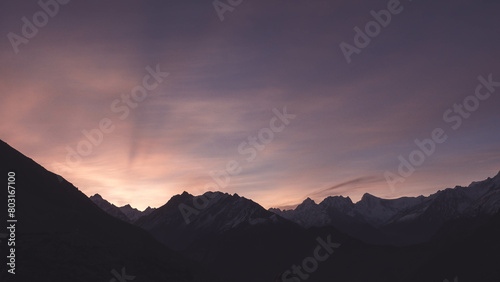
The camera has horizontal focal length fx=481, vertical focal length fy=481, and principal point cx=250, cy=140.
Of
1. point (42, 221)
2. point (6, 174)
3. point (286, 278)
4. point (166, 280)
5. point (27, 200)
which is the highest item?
point (6, 174)

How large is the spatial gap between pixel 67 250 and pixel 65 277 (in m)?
15.0

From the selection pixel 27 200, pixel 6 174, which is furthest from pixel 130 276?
pixel 6 174

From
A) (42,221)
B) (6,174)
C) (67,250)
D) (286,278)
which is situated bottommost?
(286,278)

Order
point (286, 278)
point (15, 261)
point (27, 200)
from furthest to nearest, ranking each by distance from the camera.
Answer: point (27, 200) → point (15, 261) → point (286, 278)

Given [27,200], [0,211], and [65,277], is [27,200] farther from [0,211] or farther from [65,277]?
[65,277]

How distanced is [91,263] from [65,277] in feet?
47.7

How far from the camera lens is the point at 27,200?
180 metres

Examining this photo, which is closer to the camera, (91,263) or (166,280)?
(91,263)

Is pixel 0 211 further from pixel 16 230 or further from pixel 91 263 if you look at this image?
pixel 91 263

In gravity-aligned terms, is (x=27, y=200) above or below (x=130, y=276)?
above

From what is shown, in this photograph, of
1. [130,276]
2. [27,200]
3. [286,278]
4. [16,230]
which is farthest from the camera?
[27,200]

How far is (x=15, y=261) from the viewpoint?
13375 centimetres

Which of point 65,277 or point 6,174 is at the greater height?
point 6,174

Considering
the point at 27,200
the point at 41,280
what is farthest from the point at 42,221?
the point at 41,280
